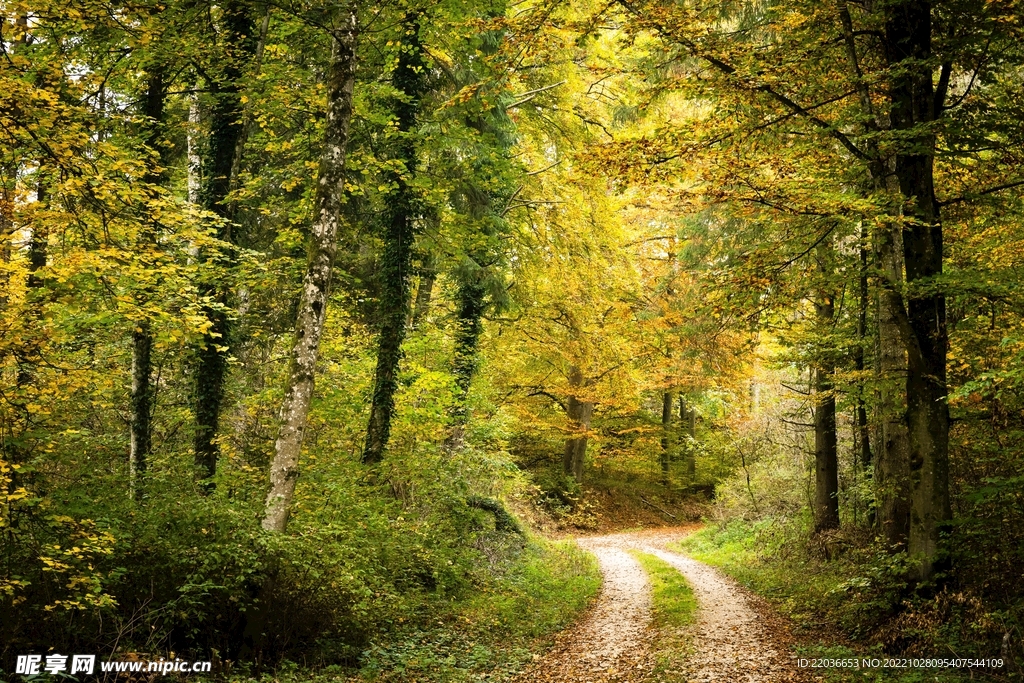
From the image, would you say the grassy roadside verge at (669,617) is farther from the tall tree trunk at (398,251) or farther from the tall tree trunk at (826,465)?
the tall tree trunk at (398,251)

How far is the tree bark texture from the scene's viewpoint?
24.7 feet

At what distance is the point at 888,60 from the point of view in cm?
777

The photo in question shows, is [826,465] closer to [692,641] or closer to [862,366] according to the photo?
[862,366]

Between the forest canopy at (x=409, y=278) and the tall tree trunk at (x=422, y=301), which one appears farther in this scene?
the tall tree trunk at (x=422, y=301)

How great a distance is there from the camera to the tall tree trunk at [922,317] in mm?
7500

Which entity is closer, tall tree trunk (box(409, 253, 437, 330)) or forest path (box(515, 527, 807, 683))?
forest path (box(515, 527, 807, 683))

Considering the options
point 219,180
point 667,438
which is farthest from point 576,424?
point 219,180

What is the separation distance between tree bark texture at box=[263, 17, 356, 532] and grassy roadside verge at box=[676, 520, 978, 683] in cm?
660

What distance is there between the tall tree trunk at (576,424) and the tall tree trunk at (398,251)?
11884 mm

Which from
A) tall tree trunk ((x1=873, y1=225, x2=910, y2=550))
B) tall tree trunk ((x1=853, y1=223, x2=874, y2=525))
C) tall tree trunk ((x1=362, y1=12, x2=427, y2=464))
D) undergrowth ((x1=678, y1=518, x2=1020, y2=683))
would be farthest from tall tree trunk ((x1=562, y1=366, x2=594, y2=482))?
tall tree trunk ((x1=873, y1=225, x2=910, y2=550))

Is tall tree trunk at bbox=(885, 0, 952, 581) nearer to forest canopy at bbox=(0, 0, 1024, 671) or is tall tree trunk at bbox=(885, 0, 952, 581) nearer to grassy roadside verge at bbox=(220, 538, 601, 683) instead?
forest canopy at bbox=(0, 0, 1024, 671)

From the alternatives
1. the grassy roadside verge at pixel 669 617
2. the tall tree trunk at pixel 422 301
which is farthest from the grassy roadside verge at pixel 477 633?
the tall tree trunk at pixel 422 301

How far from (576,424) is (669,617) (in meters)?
13.8

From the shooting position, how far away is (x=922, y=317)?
7773 millimetres
